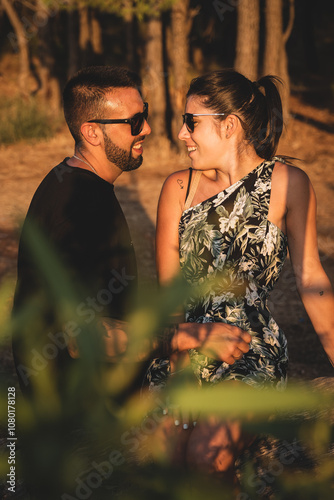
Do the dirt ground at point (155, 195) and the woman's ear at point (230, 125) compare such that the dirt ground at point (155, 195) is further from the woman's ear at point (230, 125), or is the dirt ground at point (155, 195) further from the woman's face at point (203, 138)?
the woman's ear at point (230, 125)

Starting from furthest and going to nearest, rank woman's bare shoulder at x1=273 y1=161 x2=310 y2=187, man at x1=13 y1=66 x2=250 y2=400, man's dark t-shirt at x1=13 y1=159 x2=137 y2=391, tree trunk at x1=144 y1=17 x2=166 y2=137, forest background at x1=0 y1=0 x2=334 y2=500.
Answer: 1. tree trunk at x1=144 y1=17 x2=166 y2=137
2. forest background at x1=0 y1=0 x2=334 y2=500
3. woman's bare shoulder at x1=273 y1=161 x2=310 y2=187
4. man's dark t-shirt at x1=13 y1=159 x2=137 y2=391
5. man at x1=13 y1=66 x2=250 y2=400

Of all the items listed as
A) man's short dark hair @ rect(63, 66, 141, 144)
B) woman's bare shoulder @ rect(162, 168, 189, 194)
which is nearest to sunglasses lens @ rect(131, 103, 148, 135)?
man's short dark hair @ rect(63, 66, 141, 144)

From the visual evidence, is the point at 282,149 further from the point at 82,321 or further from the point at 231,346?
the point at 82,321

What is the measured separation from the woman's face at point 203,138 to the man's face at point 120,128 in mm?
262

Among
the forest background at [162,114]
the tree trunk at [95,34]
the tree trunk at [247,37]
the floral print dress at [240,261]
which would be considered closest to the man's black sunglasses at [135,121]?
the floral print dress at [240,261]

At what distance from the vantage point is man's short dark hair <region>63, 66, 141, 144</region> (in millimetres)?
2850

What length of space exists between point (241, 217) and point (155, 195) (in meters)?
6.80

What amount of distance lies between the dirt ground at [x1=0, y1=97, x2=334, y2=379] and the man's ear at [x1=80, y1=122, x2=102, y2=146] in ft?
2.48

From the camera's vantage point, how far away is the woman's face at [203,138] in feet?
9.16

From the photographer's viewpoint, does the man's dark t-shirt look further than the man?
Yes

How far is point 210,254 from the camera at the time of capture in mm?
2779

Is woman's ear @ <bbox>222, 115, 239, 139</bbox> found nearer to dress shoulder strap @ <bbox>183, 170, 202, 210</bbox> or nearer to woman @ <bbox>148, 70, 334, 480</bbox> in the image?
woman @ <bbox>148, 70, 334, 480</bbox>

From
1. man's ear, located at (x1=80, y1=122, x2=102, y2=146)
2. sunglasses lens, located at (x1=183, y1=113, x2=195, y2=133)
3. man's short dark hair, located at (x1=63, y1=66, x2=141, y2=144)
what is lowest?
man's ear, located at (x1=80, y1=122, x2=102, y2=146)

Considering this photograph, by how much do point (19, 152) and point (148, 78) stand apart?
367 centimetres
